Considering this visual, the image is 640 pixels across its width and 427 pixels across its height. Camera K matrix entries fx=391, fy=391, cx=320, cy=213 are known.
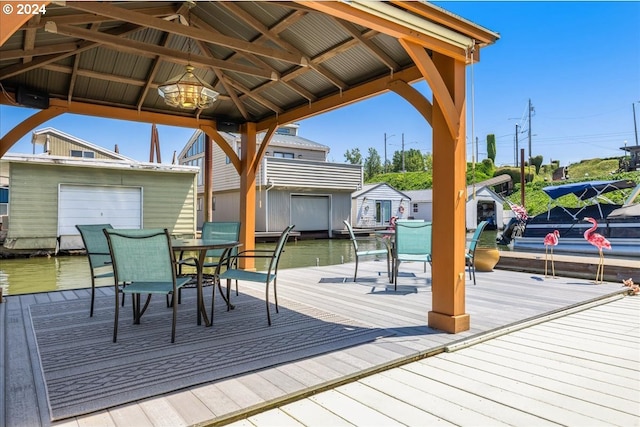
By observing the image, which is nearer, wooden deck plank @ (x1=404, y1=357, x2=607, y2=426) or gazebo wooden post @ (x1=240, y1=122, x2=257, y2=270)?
wooden deck plank @ (x1=404, y1=357, x2=607, y2=426)

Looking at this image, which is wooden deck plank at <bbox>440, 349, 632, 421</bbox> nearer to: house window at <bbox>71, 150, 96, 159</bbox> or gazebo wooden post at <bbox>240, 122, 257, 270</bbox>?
gazebo wooden post at <bbox>240, 122, 257, 270</bbox>

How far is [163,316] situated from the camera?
3.67m

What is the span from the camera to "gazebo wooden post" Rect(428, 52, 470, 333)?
316 centimetres

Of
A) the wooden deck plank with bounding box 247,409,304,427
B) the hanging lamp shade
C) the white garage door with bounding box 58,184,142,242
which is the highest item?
the hanging lamp shade

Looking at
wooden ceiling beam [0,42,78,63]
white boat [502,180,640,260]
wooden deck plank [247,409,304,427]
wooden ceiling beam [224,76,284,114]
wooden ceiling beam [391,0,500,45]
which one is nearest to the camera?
wooden deck plank [247,409,304,427]

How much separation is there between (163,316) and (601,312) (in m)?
4.32

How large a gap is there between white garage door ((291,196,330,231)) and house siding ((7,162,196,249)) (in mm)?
5320

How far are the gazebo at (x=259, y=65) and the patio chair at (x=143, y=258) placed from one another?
157 cm

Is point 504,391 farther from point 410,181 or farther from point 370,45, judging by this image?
point 410,181

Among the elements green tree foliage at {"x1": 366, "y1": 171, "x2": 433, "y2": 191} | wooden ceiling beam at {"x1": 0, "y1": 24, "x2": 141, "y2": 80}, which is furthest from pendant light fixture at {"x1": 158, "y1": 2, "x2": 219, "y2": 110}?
green tree foliage at {"x1": 366, "y1": 171, "x2": 433, "y2": 191}

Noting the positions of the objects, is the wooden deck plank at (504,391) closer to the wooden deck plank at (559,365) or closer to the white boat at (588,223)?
the wooden deck plank at (559,365)

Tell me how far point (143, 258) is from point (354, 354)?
1702mm

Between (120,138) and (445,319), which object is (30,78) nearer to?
(445,319)

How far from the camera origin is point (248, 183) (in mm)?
6516
